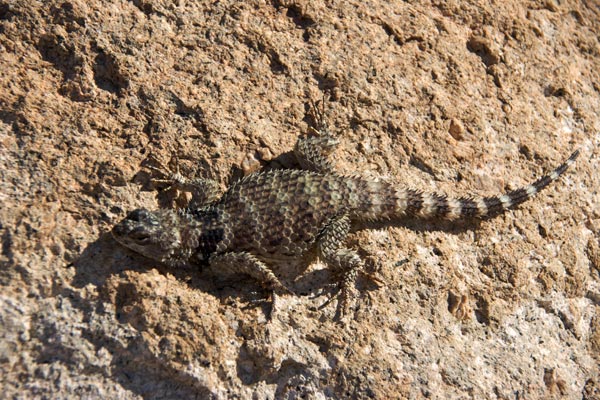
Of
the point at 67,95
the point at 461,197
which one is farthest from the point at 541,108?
the point at 67,95

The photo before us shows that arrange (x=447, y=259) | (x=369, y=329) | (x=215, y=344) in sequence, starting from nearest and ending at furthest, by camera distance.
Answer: (x=215, y=344)
(x=369, y=329)
(x=447, y=259)

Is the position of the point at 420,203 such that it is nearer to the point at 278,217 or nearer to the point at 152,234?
the point at 278,217

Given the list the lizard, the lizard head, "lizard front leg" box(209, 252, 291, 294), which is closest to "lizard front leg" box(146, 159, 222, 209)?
the lizard

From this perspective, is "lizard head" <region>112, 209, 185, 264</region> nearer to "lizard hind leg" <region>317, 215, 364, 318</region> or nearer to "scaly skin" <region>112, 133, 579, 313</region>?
"scaly skin" <region>112, 133, 579, 313</region>

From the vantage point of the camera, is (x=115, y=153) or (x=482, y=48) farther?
(x=482, y=48)

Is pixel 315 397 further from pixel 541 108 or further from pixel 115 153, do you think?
pixel 541 108

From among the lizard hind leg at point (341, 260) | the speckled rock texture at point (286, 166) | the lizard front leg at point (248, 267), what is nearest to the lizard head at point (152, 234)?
the speckled rock texture at point (286, 166)
